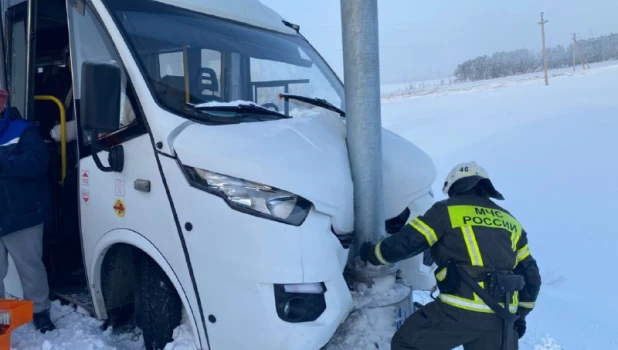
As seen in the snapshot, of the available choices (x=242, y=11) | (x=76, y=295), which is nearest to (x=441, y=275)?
(x=242, y=11)

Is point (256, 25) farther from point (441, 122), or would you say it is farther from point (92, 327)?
point (441, 122)

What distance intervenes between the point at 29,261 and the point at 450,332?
275 centimetres

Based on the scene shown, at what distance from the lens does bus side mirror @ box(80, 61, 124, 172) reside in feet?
8.72

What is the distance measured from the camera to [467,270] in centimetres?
267

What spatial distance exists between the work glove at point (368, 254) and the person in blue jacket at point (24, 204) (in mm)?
2183

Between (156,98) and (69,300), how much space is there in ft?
5.89

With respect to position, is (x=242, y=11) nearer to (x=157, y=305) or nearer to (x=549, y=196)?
(x=157, y=305)

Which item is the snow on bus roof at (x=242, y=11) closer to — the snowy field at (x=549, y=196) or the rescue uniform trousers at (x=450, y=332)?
the snowy field at (x=549, y=196)

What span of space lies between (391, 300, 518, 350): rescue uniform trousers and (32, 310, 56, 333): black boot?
2.33 m

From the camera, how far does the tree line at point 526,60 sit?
57.4 meters

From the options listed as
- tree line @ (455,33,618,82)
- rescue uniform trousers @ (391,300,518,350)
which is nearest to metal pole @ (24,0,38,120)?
rescue uniform trousers @ (391,300,518,350)

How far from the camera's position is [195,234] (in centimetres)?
261

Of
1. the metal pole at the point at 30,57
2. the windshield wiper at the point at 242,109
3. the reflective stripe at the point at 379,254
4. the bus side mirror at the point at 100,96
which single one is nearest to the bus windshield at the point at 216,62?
the windshield wiper at the point at 242,109

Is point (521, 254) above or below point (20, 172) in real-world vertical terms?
below
